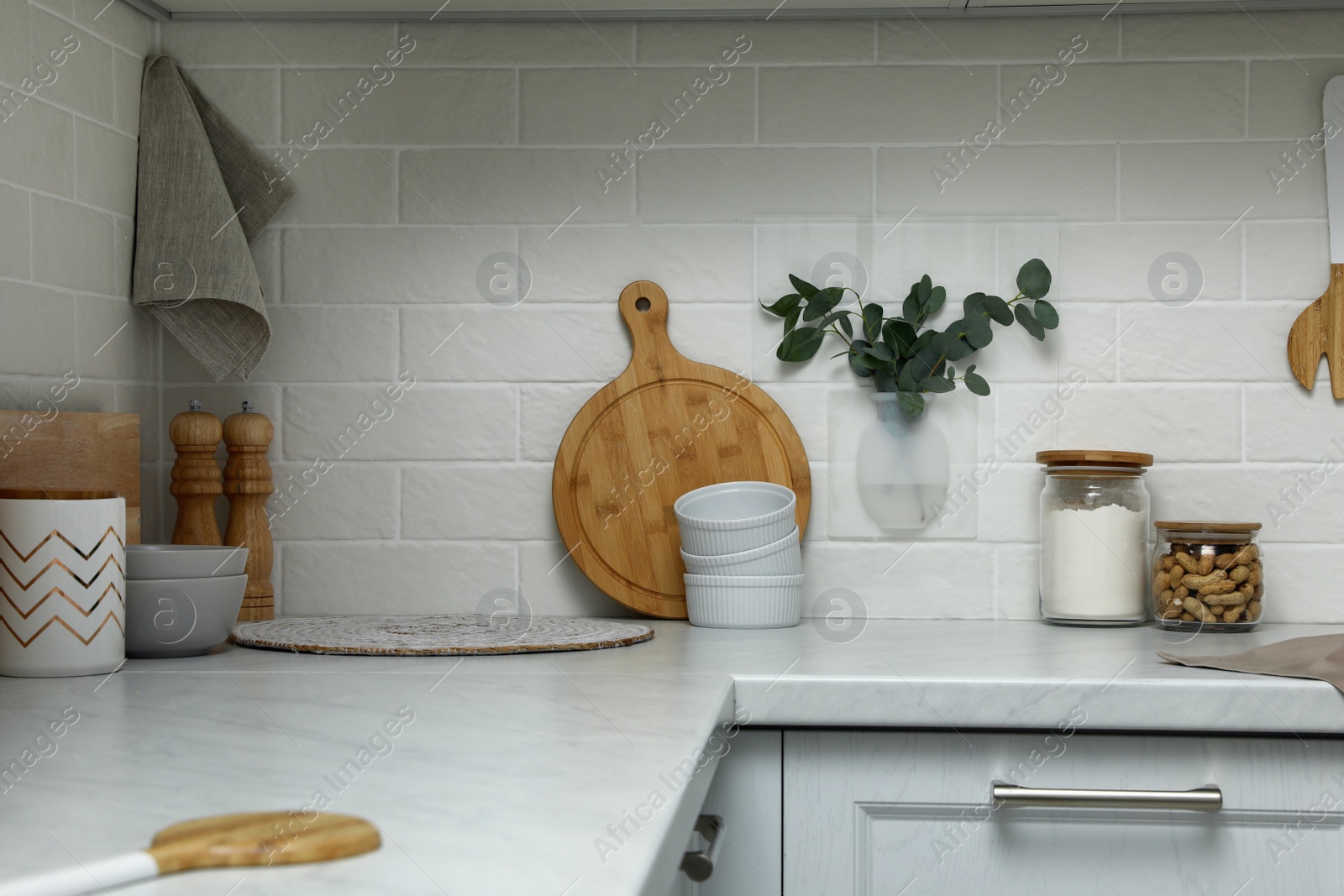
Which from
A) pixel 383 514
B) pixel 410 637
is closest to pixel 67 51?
pixel 383 514

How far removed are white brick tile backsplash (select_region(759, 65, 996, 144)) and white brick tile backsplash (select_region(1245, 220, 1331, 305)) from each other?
1.24 feet

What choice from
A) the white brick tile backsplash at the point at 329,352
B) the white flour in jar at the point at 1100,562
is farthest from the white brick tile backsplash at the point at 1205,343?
the white brick tile backsplash at the point at 329,352

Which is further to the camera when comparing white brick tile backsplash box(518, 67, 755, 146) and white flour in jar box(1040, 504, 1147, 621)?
white brick tile backsplash box(518, 67, 755, 146)

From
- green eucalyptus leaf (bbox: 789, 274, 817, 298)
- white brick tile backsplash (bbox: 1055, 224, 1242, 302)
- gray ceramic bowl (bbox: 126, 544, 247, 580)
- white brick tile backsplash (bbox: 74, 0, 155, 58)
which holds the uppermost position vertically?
white brick tile backsplash (bbox: 74, 0, 155, 58)

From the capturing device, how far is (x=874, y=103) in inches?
56.5

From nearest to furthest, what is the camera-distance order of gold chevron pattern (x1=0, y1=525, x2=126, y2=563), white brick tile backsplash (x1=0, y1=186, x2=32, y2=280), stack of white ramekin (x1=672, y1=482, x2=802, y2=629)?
gold chevron pattern (x1=0, y1=525, x2=126, y2=563) → white brick tile backsplash (x1=0, y1=186, x2=32, y2=280) → stack of white ramekin (x1=672, y1=482, x2=802, y2=629)

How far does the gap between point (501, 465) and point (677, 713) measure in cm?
75

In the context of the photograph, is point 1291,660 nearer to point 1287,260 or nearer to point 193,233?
point 1287,260

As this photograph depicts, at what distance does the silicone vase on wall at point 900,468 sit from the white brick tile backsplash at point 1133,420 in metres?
0.10

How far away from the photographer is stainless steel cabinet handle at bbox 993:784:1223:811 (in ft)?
3.05

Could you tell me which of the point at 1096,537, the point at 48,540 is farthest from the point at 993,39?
the point at 48,540

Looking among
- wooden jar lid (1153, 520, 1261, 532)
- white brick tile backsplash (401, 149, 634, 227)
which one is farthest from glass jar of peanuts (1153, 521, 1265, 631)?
white brick tile backsplash (401, 149, 634, 227)

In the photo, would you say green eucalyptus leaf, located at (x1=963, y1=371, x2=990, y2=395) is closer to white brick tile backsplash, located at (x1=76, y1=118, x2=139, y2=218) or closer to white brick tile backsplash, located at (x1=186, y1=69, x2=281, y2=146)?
white brick tile backsplash, located at (x1=186, y1=69, x2=281, y2=146)

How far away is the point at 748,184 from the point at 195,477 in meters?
0.79
